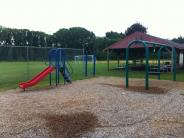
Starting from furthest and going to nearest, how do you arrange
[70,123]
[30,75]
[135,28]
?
[135,28] < [30,75] < [70,123]

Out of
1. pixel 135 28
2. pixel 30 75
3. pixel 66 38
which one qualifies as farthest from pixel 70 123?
pixel 66 38

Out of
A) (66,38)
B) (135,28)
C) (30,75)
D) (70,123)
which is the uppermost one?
(135,28)

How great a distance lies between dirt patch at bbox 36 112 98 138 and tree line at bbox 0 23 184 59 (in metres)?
62.4

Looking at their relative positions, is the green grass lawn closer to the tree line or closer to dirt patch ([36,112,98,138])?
dirt patch ([36,112,98,138])

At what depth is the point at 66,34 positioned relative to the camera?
8831cm

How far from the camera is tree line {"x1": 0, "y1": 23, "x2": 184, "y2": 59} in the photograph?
250 feet

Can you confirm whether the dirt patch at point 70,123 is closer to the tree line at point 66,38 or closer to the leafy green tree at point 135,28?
the tree line at point 66,38

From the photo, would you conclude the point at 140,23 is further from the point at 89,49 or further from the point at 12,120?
the point at 12,120

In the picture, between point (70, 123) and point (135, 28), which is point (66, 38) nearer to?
point (135, 28)

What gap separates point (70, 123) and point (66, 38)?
3202 inches

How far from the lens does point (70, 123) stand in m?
7.10

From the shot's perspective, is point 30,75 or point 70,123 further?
point 30,75

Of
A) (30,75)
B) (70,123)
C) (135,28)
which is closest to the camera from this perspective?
(70,123)

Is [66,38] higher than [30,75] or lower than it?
higher
